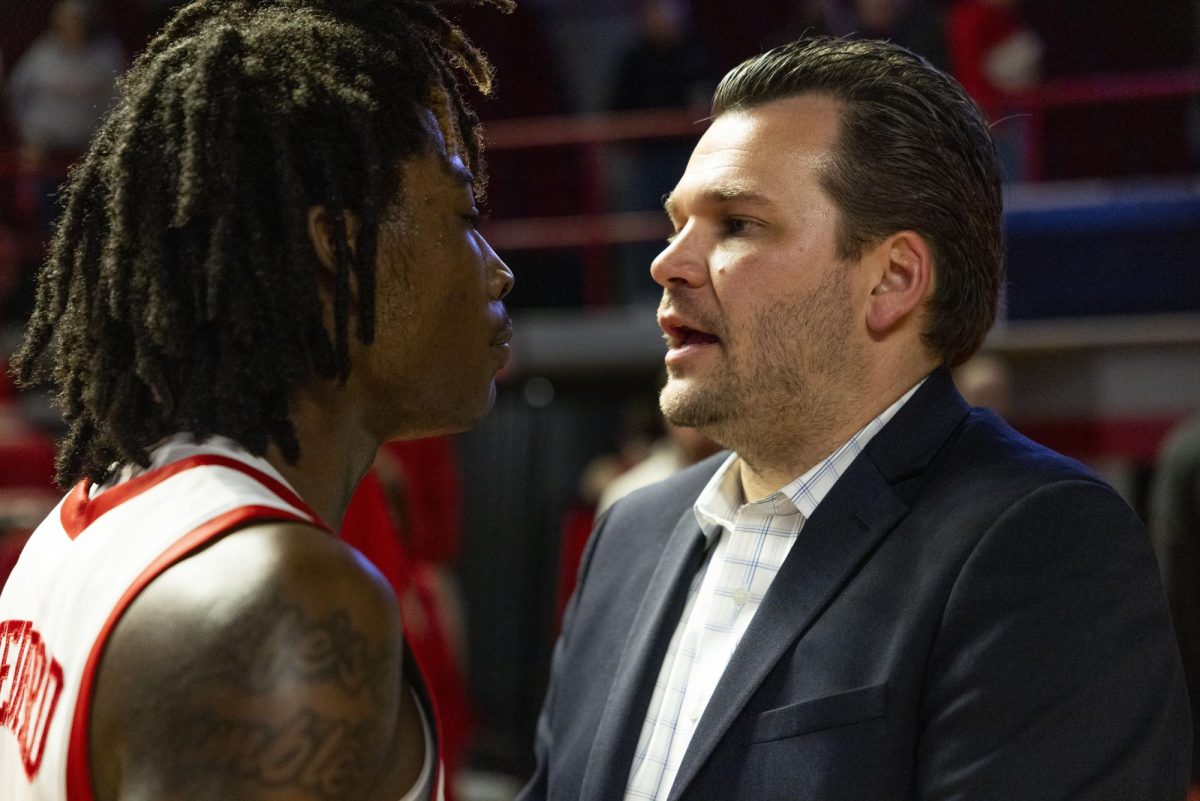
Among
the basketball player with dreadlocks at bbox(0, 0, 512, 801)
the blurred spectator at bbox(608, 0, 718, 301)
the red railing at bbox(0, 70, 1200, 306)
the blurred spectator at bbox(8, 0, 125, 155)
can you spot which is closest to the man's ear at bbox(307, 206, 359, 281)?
the basketball player with dreadlocks at bbox(0, 0, 512, 801)

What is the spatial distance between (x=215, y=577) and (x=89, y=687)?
0.18m

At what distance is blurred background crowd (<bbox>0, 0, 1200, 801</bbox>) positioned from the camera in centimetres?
620

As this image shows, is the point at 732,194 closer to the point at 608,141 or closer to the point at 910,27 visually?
the point at 910,27

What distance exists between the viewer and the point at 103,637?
4.59 ft

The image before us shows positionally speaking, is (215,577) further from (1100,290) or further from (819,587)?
(1100,290)

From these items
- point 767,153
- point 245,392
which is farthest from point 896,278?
point 245,392

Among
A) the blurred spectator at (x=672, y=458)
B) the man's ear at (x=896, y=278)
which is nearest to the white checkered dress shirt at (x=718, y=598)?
the man's ear at (x=896, y=278)

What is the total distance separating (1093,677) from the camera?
1.66 meters

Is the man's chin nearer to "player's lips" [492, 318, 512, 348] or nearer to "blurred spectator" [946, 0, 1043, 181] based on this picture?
"player's lips" [492, 318, 512, 348]

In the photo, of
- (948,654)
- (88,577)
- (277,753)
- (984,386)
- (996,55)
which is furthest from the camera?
(996,55)

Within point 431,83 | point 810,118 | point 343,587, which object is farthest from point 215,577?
point 810,118

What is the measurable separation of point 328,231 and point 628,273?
655cm

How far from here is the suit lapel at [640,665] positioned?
1.95 m

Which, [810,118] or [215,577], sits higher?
[810,118]
